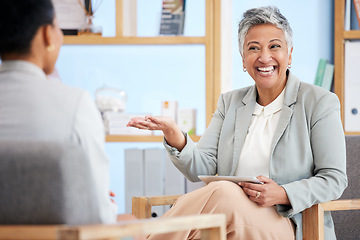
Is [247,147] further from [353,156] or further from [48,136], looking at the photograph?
[48,136]

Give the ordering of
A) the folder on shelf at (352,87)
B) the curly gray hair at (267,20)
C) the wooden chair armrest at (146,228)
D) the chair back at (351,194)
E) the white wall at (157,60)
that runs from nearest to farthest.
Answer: the wooden chair armrest at (146,228) → the curly gray hair at (267,20) → the chair back at (351,194) → the folder on shelf at (352,87) → the white wall at (157,60)

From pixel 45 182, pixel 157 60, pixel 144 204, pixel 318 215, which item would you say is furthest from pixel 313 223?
pixel 157 60

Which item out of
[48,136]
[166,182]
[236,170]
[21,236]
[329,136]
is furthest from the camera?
[166,182]

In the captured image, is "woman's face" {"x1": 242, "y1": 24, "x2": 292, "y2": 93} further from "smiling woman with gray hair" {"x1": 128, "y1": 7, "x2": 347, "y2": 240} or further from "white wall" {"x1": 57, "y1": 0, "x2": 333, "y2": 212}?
"white wall" {"x1": 57, "y1": 0, "x2": 333, "y2": 212}

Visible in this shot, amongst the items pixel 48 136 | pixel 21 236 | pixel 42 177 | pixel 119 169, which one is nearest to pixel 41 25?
pixel 48 136

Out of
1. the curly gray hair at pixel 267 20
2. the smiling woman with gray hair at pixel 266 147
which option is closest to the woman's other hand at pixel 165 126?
the smiling woman with gray hair at pixel 266 147

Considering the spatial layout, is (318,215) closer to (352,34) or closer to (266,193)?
(266,193)

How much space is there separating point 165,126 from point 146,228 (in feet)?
3.77

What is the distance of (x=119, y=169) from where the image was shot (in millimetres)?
3633

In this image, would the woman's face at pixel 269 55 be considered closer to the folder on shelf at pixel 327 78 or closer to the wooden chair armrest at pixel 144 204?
the wooden chair armrest at pixel 144 204

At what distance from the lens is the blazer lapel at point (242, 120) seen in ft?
7.84

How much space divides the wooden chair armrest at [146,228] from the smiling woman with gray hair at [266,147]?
558mm

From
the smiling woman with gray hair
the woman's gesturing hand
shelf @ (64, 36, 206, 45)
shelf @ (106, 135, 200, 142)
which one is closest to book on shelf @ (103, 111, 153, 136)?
shelf @ (106, 135, 200, 142)

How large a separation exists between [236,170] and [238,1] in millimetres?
1601
